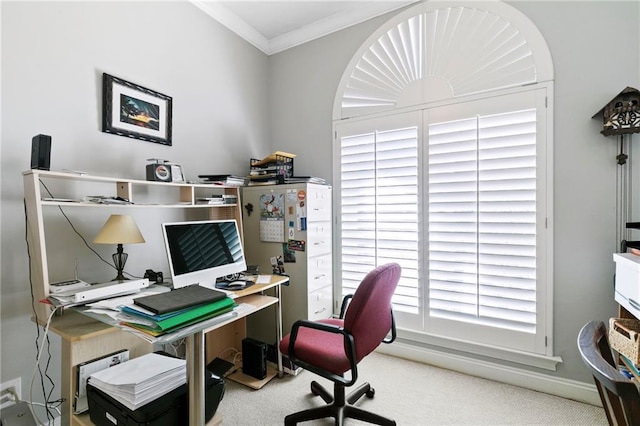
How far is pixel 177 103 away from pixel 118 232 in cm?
119

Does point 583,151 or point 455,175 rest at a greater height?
point 583,151

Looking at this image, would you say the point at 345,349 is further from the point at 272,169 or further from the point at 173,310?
the point at 272,169

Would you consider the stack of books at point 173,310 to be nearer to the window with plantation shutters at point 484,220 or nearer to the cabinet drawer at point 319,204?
the cabinet drawer at point 319,204

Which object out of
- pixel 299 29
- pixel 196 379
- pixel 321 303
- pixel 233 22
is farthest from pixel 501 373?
pixel 233 22

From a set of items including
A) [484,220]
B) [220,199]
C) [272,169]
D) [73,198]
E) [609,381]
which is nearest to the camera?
[609,381]

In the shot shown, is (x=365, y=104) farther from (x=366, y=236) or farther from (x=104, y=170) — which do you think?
(x=104, y=170)

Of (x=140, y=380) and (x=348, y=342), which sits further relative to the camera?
(x=348, y=342)

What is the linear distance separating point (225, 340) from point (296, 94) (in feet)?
8.08

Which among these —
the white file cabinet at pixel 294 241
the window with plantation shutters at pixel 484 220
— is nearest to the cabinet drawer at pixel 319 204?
the white file cabinet at pixel 294 241

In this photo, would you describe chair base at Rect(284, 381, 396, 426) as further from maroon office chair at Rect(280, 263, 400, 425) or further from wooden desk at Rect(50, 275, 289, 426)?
wooden desk at Rect(50, 275, 289, 426)

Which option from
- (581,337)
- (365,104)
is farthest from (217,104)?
(581,337)

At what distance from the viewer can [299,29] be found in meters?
2.87

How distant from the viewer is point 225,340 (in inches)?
94.7

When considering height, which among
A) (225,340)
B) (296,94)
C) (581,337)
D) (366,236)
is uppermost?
(296,94)
